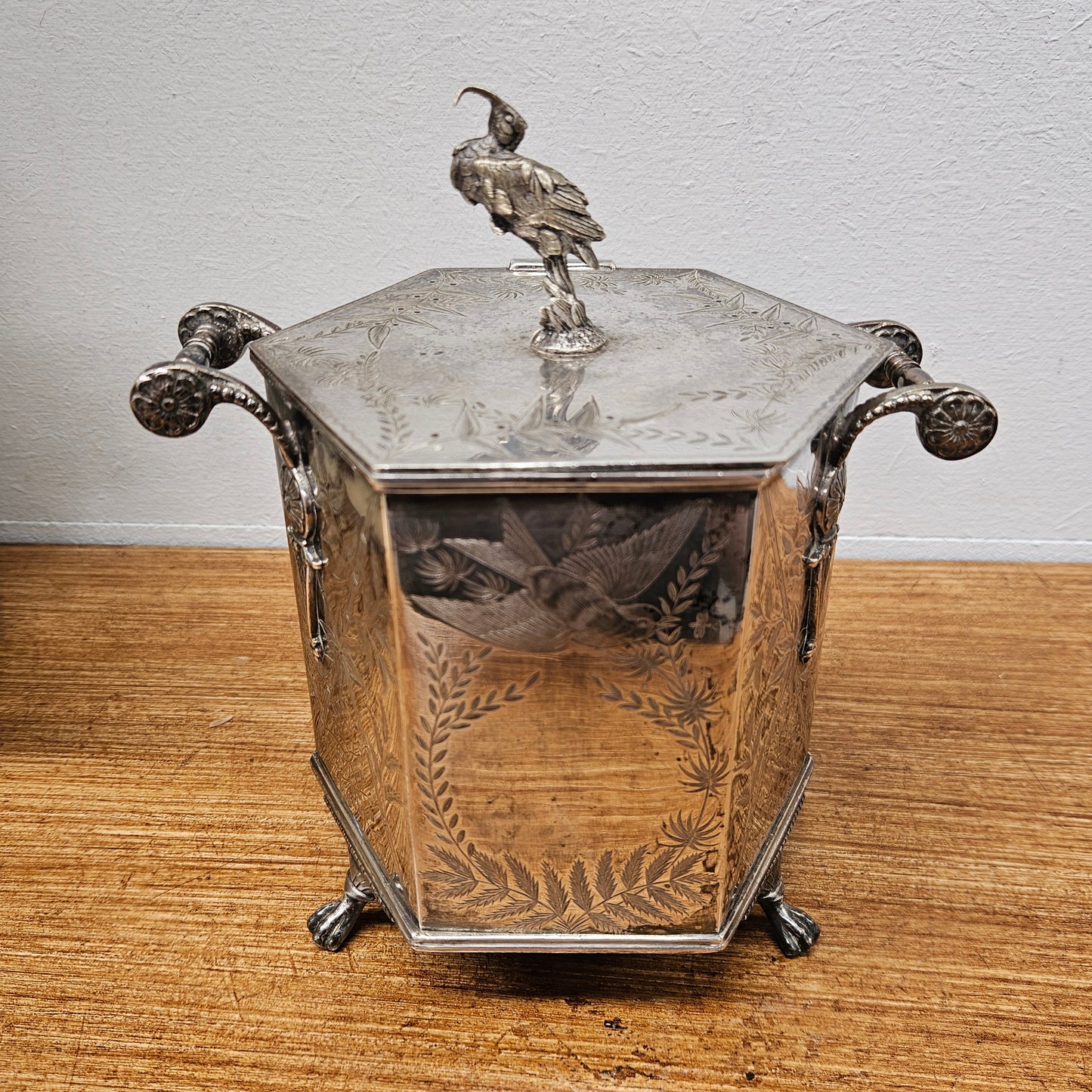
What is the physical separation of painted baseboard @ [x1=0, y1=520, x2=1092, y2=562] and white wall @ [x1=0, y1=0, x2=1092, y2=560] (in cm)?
6

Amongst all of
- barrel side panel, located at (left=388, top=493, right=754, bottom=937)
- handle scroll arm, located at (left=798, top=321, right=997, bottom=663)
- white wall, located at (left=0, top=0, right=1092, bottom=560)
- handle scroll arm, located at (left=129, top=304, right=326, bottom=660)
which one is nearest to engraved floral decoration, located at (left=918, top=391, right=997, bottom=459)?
handle scroll arm, located at (left=798, top=321, right=997, bottom=663)

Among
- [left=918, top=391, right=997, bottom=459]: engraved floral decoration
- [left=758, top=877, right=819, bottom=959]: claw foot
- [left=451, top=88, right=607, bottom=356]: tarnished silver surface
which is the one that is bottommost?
[left=758, top=877, right=819, bottom=959]: claw foot

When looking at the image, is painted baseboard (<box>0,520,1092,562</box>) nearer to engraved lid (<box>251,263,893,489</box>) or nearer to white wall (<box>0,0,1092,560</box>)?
white wall (<box>0,0,1092,560</box>)

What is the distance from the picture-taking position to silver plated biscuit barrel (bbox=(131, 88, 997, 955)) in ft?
2.17

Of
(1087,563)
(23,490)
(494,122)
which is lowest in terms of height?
(1087,563)

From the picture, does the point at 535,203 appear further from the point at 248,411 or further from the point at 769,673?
the point at 769,673

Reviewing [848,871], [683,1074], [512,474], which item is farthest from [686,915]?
[512,474]

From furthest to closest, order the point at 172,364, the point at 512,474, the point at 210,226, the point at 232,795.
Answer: the point at 210,226 → the point at 232,795 → the point at 172,364 → the point at 512,474

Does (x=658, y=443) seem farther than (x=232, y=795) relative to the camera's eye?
No

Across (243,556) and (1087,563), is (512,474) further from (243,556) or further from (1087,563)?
(1087,563)

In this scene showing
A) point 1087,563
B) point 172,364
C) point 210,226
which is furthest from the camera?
point 1087,563

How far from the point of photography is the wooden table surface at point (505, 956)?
854 millimetres

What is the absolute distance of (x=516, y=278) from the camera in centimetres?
106

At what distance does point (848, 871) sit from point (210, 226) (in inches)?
52.0
